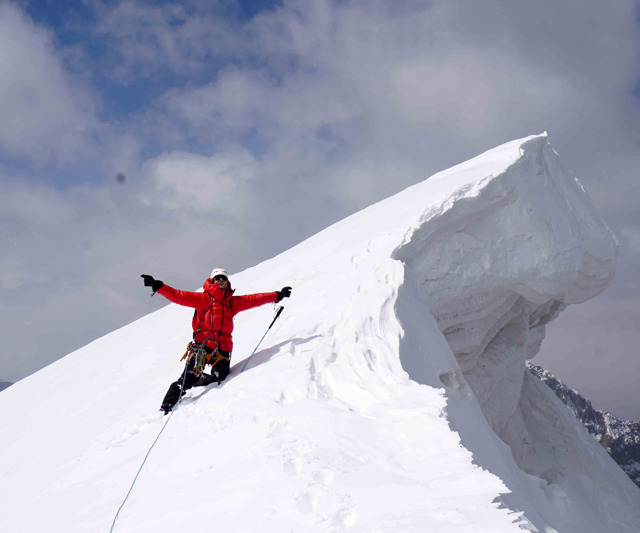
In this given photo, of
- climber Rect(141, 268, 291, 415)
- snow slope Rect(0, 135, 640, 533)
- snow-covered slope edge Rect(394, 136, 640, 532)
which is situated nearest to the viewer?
snow slope Rect(0, 135, 640, 533)

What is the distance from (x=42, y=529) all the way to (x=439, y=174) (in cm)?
957

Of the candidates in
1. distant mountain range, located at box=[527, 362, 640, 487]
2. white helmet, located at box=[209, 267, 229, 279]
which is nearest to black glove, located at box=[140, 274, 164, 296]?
white helmet, located at box=[209, 267, 229, 279]

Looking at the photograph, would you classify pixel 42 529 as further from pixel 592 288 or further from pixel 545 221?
pixel 592 288

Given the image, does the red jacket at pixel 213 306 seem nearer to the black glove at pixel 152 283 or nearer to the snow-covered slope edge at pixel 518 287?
the black glove at pixel 152 283

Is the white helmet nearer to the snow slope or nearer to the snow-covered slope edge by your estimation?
the snow slope

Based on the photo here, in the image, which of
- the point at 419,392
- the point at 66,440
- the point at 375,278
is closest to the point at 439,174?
the point at 375,278

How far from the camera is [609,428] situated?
120m

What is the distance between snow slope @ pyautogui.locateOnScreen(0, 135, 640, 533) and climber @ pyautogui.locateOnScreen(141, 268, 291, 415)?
0.17 meters

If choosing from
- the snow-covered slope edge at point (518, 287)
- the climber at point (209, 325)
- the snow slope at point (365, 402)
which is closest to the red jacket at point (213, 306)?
the climber at point (209, 325)

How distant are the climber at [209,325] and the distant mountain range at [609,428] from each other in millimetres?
115770

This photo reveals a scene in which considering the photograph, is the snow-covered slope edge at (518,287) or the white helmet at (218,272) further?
the snow-covered slope edge at (518,287)

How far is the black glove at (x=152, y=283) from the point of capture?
5699 mm

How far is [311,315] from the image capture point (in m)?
6.16

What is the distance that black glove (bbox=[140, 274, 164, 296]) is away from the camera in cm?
570
